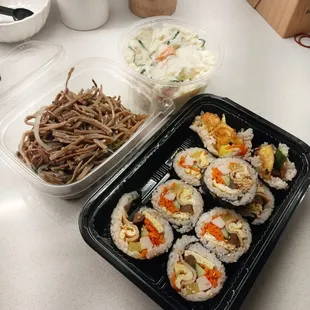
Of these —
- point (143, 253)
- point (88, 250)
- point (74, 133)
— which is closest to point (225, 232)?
point (143, 253)

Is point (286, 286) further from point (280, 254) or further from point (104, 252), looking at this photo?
point (104, 252)

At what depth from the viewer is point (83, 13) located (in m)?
1.33

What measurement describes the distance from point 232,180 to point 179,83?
1.03 feet

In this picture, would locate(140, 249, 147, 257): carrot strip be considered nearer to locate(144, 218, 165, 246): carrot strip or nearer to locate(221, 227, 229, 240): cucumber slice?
locate(144, 218, 165, 246): carrot strip

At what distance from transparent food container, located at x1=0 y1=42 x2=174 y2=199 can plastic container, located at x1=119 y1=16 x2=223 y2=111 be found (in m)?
0.03

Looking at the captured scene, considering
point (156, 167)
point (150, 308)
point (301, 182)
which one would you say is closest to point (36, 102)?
point (156, 167)

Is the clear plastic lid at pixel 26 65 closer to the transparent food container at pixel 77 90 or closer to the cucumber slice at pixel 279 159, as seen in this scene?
the transparent food container at pixel 77 90

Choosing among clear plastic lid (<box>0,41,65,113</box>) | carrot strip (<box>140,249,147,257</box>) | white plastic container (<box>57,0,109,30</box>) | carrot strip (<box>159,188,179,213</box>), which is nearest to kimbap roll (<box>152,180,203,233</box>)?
carrot strip (<box>159,188,179,213</box>)

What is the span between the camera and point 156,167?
106 centimetres

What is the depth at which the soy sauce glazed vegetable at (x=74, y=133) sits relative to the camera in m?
0.96

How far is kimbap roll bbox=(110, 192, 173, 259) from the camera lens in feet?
2.84

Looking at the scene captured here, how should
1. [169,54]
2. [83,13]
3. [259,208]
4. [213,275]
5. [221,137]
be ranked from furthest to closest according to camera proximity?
1. [83,13]
2. [169,54]
3. [221,137]
4. [259,208]
5. [213,275]

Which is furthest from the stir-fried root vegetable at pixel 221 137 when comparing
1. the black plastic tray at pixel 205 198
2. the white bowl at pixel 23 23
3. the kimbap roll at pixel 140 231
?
the white bowl at pixel 23 23

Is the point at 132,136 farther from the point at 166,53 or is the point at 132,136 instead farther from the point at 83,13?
the point at 83,13
